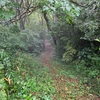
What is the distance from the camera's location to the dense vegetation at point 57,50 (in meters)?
3.43

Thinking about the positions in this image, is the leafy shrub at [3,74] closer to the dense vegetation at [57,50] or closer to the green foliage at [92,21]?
the dense vegetation at [57,50]

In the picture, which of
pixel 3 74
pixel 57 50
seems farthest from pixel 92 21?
pixel 57 50

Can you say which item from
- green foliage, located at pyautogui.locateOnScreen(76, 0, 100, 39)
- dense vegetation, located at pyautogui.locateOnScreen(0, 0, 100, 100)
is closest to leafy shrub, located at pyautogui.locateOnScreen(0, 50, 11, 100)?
dense vegetation, located at pyautogui.locateOnScreen(0, 0, 100, 100)

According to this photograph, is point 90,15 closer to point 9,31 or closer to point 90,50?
point 90,50

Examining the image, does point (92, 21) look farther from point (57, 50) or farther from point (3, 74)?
point (57, 50)

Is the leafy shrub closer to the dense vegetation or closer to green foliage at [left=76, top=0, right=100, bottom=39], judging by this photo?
the dense vegetation

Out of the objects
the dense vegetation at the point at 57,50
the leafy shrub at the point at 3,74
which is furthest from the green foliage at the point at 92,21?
the leafy shrub at the point at 3,74

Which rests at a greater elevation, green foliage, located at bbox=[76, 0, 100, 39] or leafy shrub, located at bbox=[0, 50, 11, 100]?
green foliage, located at bbox=[76, 0, 100, 39]

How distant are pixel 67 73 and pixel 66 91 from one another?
1933mm

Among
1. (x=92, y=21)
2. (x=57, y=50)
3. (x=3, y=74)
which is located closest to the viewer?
(x=3, y=74)

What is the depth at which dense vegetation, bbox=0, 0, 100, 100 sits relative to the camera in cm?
343

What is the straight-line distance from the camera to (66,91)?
5.11 metres

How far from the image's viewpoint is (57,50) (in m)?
10.9

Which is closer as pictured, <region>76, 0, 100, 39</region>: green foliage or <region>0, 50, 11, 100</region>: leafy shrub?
<region>0, 50, 11, 100</region>: leafy shrub
